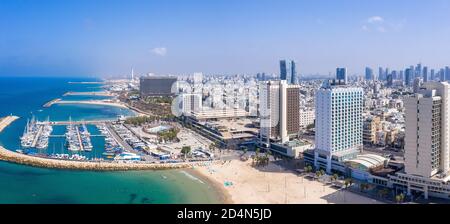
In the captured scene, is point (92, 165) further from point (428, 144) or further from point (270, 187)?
point (428, 144)

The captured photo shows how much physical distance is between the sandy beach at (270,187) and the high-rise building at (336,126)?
3.20 ft

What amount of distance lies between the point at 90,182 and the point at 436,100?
7139 millimetres

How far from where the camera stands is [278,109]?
1122cm

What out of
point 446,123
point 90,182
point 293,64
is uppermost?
point 293,64

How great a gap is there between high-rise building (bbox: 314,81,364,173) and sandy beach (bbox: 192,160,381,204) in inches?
38.4

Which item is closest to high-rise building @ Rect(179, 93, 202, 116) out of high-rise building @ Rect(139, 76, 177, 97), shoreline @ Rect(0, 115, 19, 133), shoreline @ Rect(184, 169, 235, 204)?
shoreline @ Rect(0, 115, 19, 133)

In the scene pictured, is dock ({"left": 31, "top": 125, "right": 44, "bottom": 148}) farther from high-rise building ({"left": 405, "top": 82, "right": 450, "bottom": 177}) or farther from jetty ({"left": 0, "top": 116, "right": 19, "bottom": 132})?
high-rise building ({"left": 405, "top": 82, "right": 450, "bottom": 177})

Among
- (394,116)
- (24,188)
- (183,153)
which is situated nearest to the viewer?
(24,188)

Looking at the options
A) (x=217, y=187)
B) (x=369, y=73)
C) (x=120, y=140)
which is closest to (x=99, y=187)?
(x=217, y=187)

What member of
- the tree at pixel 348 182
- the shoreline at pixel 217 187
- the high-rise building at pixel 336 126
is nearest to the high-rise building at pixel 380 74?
the high-rise building at pixel 336 126

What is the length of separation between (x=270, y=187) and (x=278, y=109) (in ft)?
13.4
